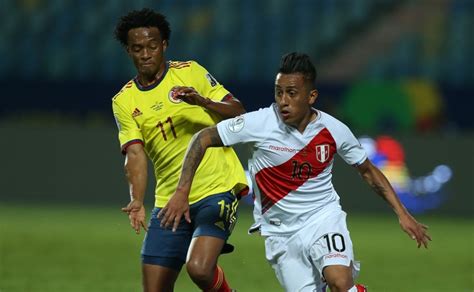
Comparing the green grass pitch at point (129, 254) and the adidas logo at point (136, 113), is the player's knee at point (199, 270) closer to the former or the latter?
the adidas logo at point (136, 113)

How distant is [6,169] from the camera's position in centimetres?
1630

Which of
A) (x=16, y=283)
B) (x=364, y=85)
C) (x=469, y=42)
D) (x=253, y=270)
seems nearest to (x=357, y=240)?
(x=253, y=270)

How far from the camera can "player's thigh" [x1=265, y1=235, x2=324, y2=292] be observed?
20.1 feet

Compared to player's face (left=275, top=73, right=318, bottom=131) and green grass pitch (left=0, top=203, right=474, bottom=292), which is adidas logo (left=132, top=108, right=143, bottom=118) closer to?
Result: player's face (left=275, top=73, right=318, bottom=131)

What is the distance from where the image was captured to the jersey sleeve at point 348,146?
6.21 metres

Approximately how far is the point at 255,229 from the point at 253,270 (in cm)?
403

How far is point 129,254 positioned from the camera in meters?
11.7

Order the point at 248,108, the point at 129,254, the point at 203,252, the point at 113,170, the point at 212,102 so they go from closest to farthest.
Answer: the point at 203,252 → the point at 212,102 → the point at 129,254 → the point at 113,170 → the point at 248,108

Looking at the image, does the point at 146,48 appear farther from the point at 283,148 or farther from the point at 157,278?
the point at 157,278

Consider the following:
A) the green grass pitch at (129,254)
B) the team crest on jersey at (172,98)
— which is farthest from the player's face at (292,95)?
the green grass pitch at (129,254)

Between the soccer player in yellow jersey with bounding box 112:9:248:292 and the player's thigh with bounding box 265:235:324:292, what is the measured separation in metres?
0.45

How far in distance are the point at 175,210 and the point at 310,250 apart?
853 millimetres

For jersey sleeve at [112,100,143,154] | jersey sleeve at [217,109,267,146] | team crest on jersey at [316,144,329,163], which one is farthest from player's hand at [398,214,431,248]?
jersey sleeve at [112,100,143,154]

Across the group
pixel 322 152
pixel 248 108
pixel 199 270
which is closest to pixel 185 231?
pixel 199 270
